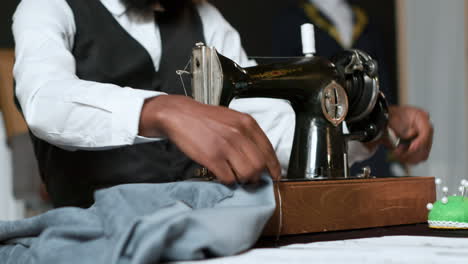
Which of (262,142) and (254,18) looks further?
(254,18)

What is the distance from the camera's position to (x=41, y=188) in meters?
2.61

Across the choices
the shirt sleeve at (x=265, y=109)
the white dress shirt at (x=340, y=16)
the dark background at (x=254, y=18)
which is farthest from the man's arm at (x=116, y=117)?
the white dress shirt at (x=340, y=16)

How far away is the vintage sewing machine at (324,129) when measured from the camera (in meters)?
0.98

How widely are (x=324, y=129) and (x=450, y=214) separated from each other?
0.29 metres

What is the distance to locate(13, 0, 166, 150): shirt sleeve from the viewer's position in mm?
925

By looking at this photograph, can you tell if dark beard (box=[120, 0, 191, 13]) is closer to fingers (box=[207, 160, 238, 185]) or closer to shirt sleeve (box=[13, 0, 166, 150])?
shirt sleeve (box=[13, 0, 166, 150])

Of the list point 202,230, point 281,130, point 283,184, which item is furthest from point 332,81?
point 202,230

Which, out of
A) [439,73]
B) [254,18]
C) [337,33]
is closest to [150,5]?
[254,18]

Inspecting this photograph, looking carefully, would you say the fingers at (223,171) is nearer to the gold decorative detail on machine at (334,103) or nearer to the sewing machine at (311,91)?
the sewing machine at (311,91)

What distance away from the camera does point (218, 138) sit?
31.7 inches

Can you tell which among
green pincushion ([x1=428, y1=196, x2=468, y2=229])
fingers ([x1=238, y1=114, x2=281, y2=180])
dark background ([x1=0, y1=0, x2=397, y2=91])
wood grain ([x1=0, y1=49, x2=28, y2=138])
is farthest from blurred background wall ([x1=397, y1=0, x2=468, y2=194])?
fingers ([x1=238, y1=114, x2=281, y2=180])

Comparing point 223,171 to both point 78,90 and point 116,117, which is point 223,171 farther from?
point 78,90

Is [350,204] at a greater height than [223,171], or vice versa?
[223,171]

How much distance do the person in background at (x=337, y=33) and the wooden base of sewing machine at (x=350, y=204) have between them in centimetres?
210
